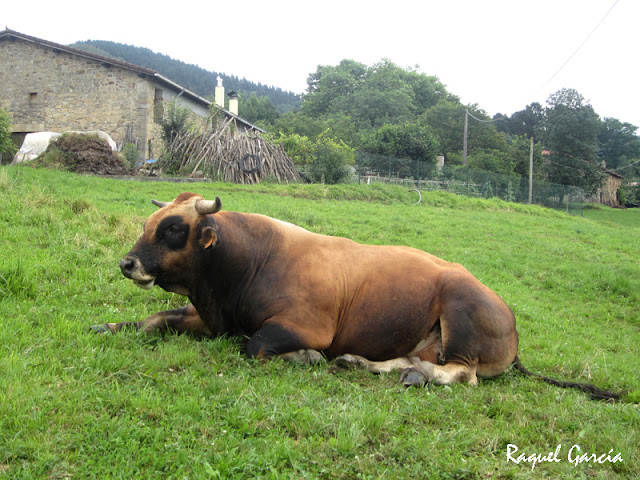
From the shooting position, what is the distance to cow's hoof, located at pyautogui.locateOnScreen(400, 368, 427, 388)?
13.9 feet

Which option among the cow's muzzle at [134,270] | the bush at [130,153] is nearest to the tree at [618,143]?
the bush at [130,153]

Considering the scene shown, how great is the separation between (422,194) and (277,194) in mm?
8083

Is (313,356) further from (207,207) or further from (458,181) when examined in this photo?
(458,181)

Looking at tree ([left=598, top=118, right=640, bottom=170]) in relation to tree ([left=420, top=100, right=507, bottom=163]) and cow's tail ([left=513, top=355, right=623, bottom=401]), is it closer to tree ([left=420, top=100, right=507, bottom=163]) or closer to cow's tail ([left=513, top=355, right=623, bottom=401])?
tree ([left=420, top=100, right=507, bottom=163])

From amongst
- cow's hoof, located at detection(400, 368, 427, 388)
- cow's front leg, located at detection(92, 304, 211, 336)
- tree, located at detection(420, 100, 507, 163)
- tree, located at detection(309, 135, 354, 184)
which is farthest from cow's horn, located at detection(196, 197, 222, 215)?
tree, located at detection(420, 100, 507, 163)

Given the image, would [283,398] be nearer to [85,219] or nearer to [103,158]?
[85,219]

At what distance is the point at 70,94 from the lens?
2664 centimetres

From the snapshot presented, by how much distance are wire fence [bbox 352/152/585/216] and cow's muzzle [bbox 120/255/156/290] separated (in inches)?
901

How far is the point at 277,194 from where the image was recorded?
18.4 m

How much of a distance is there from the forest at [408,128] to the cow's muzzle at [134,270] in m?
20.7

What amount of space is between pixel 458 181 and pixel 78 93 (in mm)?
22305

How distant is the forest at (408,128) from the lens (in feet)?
115

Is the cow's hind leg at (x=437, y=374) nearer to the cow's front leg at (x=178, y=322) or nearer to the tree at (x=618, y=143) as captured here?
the cow's front leg at (x=178, y=322)

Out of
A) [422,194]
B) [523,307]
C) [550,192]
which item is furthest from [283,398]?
[550,192]
